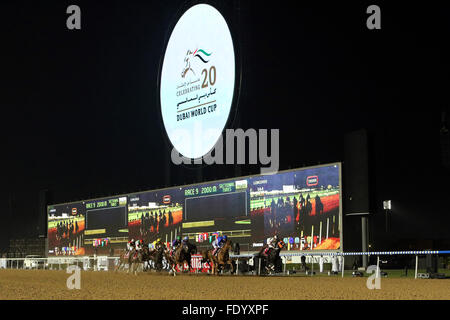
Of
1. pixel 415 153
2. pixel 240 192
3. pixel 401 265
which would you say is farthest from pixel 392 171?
pixel 240 192

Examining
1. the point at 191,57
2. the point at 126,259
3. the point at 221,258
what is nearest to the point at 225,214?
the point at 126,259

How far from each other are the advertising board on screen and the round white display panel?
227 cm

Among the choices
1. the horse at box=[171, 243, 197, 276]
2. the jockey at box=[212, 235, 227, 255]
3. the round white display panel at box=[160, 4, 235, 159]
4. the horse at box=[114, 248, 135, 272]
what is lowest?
the horse at box=[114, 248, 135, 272]

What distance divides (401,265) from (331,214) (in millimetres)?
6901

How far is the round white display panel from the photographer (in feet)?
88.9

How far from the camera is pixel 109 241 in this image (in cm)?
3538

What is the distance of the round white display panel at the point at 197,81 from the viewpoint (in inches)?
1067

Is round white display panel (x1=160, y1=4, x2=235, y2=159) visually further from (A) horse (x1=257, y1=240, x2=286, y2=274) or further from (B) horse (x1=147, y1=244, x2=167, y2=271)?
(A) horse (x1=257, y1=240, x2=286, y2=274)

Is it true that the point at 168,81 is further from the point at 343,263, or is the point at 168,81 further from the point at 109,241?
the point at 343,263

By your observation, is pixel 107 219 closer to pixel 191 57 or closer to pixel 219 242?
pixel 191 57

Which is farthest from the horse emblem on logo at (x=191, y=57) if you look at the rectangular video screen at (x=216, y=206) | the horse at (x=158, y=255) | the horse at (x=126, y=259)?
the horse at (x=126, y=259)

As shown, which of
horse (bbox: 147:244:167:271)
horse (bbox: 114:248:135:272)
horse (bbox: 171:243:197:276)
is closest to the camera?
horse (bbox: 171:243:197:276)

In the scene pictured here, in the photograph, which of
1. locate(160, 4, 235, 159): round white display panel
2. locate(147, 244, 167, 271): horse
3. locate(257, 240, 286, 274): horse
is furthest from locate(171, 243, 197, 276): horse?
locate(160, 4, 235, 159): round white display panel

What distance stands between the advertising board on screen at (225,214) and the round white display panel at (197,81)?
7.44 feet
